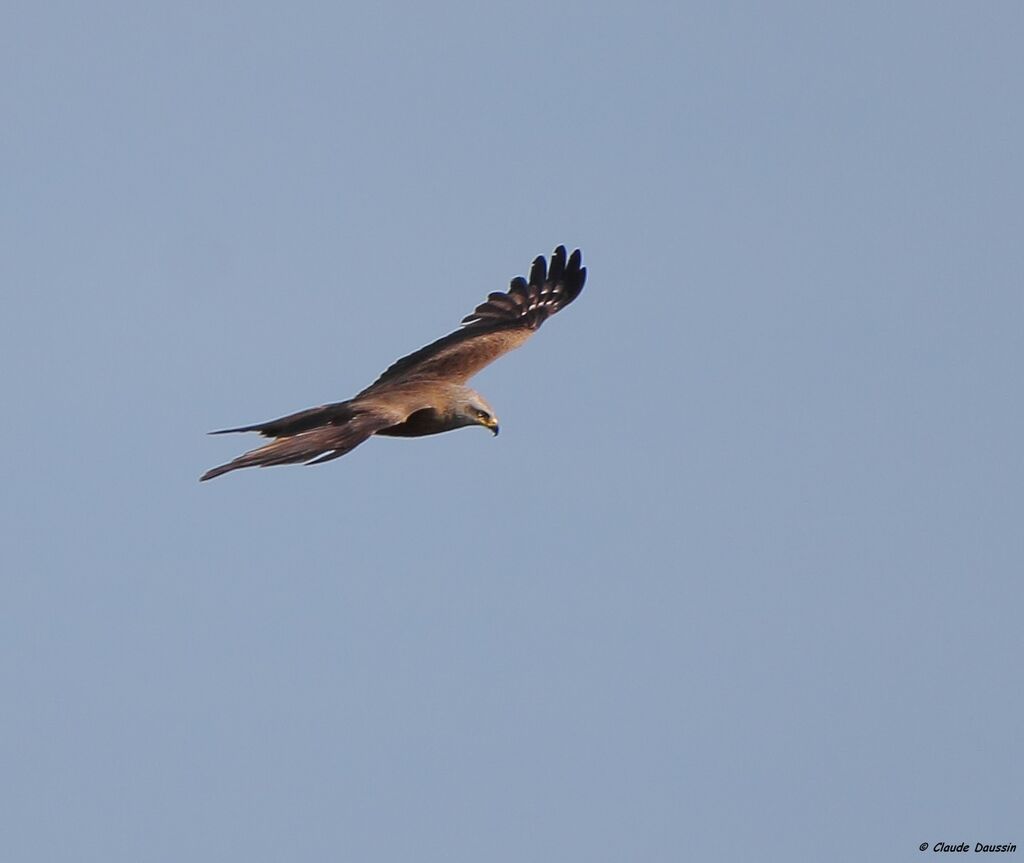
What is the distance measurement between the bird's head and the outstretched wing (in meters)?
1.36

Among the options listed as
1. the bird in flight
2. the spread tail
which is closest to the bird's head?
the bird in flight

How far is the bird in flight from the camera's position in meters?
15.2

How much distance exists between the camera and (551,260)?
21.4m

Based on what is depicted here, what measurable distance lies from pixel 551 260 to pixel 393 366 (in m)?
2.67

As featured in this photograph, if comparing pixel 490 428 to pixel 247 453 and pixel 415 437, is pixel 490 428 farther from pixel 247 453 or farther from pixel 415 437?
pixel 247 453

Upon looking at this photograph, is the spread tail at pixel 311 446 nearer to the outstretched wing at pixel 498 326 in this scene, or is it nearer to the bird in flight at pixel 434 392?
the bird in flight at pixel 434 392

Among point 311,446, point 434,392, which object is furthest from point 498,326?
point 311,446

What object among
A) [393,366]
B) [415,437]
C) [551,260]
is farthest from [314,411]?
[551,260]

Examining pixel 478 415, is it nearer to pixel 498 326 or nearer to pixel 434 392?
pixel 434 392

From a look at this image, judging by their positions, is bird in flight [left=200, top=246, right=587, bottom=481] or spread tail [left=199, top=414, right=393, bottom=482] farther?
bird in flight [left=200, top=246, right=587, bottom=481]

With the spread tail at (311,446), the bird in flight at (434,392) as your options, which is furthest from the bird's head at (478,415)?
the spread tail at (311,446)

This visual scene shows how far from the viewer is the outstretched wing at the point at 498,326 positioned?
1930 centimetres

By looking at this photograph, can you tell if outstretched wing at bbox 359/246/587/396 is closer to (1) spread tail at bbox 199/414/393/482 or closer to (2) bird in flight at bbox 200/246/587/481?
(2) bird in flight at bbox 200/246/587/481

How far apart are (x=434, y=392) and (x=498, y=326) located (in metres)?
3.33
